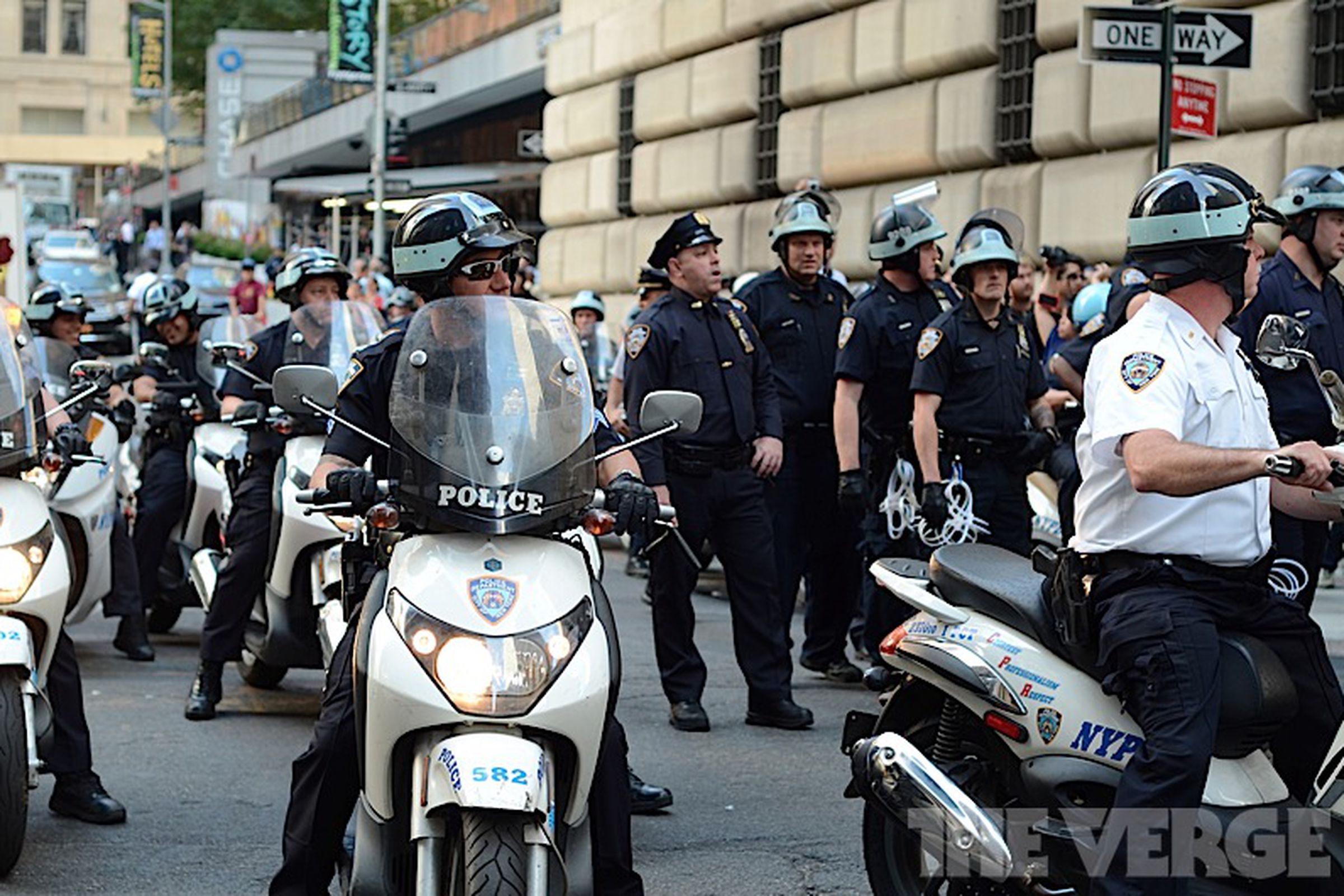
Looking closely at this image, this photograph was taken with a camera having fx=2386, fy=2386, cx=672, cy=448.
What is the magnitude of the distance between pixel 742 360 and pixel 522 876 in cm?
416

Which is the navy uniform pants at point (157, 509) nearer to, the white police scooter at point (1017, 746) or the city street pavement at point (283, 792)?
the city street pavement at point (283, 792)

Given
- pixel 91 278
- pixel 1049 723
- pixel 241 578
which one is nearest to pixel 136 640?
pixel 241 578

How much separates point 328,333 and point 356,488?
3.81 metres

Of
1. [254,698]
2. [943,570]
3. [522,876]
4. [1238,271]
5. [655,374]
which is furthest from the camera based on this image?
[254,698]

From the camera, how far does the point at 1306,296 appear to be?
7676 millimetres

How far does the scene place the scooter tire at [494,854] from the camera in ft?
15.0

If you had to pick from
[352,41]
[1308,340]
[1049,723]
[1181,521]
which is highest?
[352,41]

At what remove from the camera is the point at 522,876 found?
4629 millimetres

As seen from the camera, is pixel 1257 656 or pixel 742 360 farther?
pixel 742 360

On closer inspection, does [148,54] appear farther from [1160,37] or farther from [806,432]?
[806,432]

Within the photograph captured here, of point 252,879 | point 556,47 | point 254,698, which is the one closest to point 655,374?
point 254,698

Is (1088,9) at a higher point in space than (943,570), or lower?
higher

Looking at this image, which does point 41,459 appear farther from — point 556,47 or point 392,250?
point 556,47

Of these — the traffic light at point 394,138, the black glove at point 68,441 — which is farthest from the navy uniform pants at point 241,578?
the traffic light at point 394,138
